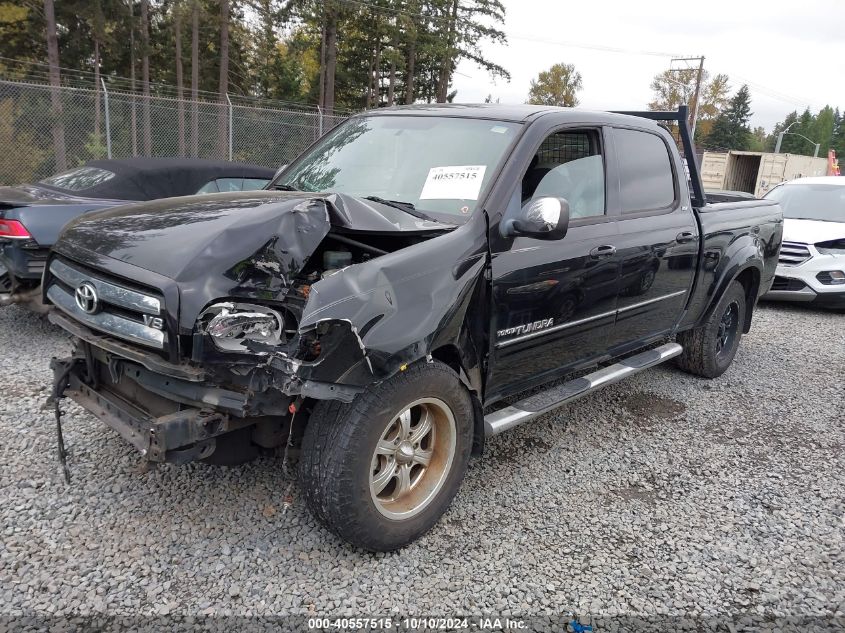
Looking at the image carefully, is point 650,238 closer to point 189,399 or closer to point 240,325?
point 240,325

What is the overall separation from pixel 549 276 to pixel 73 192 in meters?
4.78

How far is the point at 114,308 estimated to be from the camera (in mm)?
2658

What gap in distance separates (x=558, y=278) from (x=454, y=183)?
2.54ft

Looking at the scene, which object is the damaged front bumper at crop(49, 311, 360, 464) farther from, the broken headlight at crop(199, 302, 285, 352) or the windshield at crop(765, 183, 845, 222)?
the windshield at crop(765, 183, 845, 222)

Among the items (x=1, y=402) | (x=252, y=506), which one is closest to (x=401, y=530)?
(x=252, y=506)

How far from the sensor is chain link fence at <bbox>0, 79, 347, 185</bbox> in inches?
496

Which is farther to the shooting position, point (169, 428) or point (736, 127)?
point (736, 127)

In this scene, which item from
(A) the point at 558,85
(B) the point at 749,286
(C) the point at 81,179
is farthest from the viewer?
(A) the point at 558,85

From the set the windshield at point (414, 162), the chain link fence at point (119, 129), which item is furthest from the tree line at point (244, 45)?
the windshield at point (414, 162)

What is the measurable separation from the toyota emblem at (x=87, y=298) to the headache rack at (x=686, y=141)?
378 centimetres

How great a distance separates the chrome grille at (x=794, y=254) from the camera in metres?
8.53

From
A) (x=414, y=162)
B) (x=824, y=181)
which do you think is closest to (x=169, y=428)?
(x=414, y=162)

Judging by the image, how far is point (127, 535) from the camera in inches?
113

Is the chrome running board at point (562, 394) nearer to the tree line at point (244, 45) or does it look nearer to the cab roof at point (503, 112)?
the cab roof at point (503, 112)
